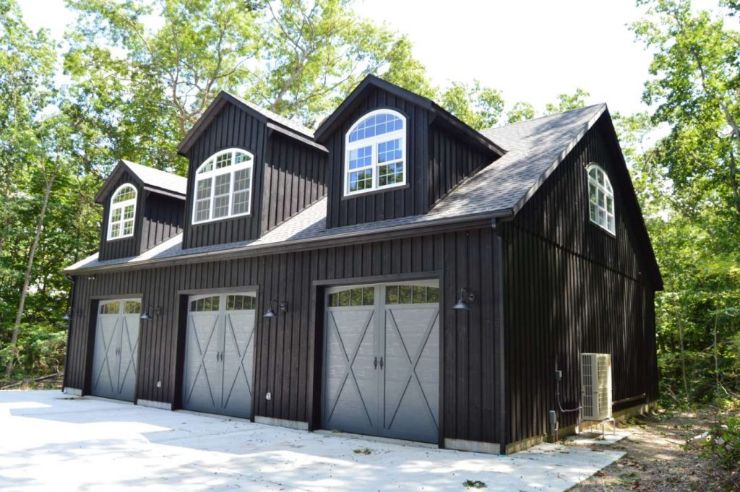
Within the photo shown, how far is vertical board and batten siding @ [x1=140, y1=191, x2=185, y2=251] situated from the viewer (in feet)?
46.0

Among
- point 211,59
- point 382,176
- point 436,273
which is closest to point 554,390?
point 436,273

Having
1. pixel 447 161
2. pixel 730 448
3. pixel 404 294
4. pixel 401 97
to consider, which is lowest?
pixel 730 448

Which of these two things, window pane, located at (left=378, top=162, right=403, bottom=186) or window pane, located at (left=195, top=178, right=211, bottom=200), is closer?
window pane, located at (left=378, top=162, right=403, bottom=186)

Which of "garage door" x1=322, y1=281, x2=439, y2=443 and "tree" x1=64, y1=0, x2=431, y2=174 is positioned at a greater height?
"tree" x1=64, y1=0, x2=431, y2=174

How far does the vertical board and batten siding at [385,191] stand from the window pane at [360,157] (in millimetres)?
215

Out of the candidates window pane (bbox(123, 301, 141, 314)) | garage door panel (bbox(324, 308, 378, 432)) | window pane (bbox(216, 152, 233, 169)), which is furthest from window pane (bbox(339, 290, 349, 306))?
window pane (bbox(123, 301, 141, 314))

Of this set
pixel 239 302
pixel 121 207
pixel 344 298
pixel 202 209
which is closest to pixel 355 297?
pixel 344 298

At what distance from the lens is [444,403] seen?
24.2ft

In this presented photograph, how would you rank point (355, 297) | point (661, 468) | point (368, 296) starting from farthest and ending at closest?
point (355, 297) < point (368, 296) < point (661, 468)

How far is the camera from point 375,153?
937 cm

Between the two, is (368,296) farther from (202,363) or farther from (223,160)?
(223,160)

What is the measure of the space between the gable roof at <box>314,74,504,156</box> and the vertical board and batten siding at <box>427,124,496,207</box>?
18 centimetres

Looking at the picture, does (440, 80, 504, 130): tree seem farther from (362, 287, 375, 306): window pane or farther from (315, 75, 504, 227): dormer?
(362, 287, 375, 306): window pane

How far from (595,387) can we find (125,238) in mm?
11749
